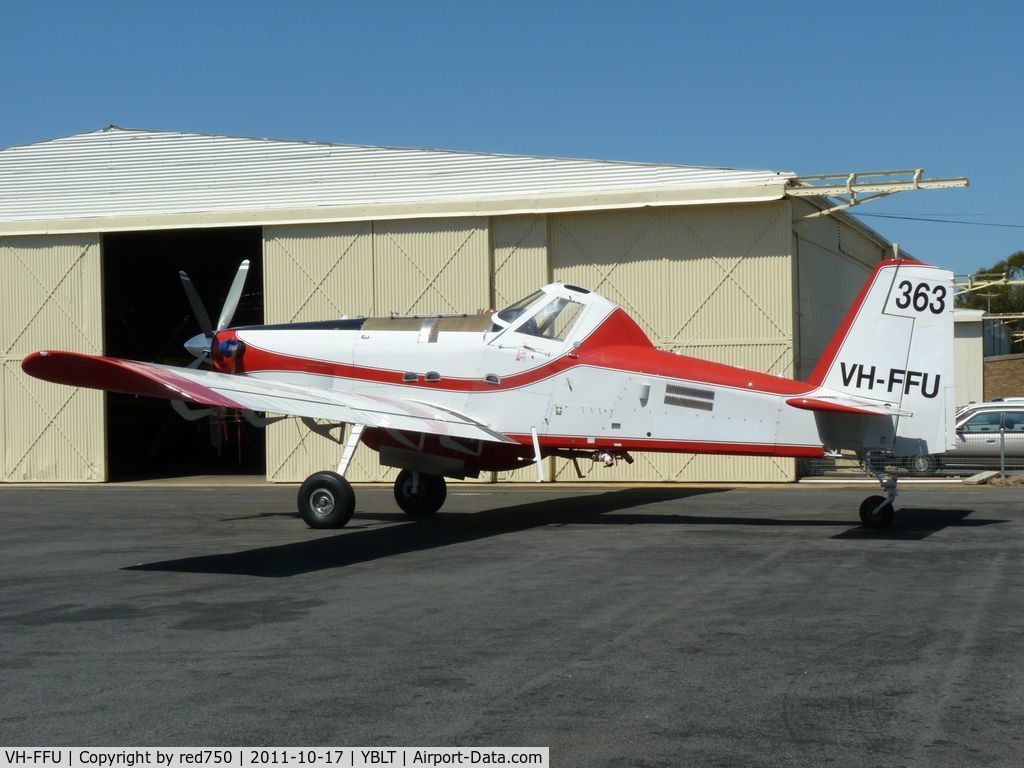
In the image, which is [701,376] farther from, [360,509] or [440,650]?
[440,650]

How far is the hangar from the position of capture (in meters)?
22.7

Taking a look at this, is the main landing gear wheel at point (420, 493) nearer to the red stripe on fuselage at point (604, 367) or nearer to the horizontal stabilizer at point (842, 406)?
the red stripe on fuselage at point (604, 367)

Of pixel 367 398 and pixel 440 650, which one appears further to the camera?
pixel 367 398

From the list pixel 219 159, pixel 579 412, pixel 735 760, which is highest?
pixel 219 159

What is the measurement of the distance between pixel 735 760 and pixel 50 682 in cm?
384

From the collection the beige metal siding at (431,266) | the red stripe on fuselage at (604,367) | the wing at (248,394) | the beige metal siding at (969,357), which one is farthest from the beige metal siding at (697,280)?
the beige metal siding at (969,357)

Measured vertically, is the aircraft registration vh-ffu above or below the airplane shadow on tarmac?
above

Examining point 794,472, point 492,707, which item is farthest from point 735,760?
point 794,472

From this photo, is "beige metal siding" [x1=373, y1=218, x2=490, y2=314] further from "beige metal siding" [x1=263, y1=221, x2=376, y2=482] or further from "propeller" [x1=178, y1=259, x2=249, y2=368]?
"propeller" [x1=178, y1=259, x2=249, y2=368]

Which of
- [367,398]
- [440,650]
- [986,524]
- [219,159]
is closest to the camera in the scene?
[440,650]

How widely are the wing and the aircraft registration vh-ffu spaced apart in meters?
0.03

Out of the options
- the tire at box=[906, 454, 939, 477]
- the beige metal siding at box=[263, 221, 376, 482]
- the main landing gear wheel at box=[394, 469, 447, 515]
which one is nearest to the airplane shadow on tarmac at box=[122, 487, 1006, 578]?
the main landing gear wheel at box=[394, 469, 447, 515]

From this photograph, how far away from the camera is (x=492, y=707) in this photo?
5.59 m

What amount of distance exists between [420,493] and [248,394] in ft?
12.9
